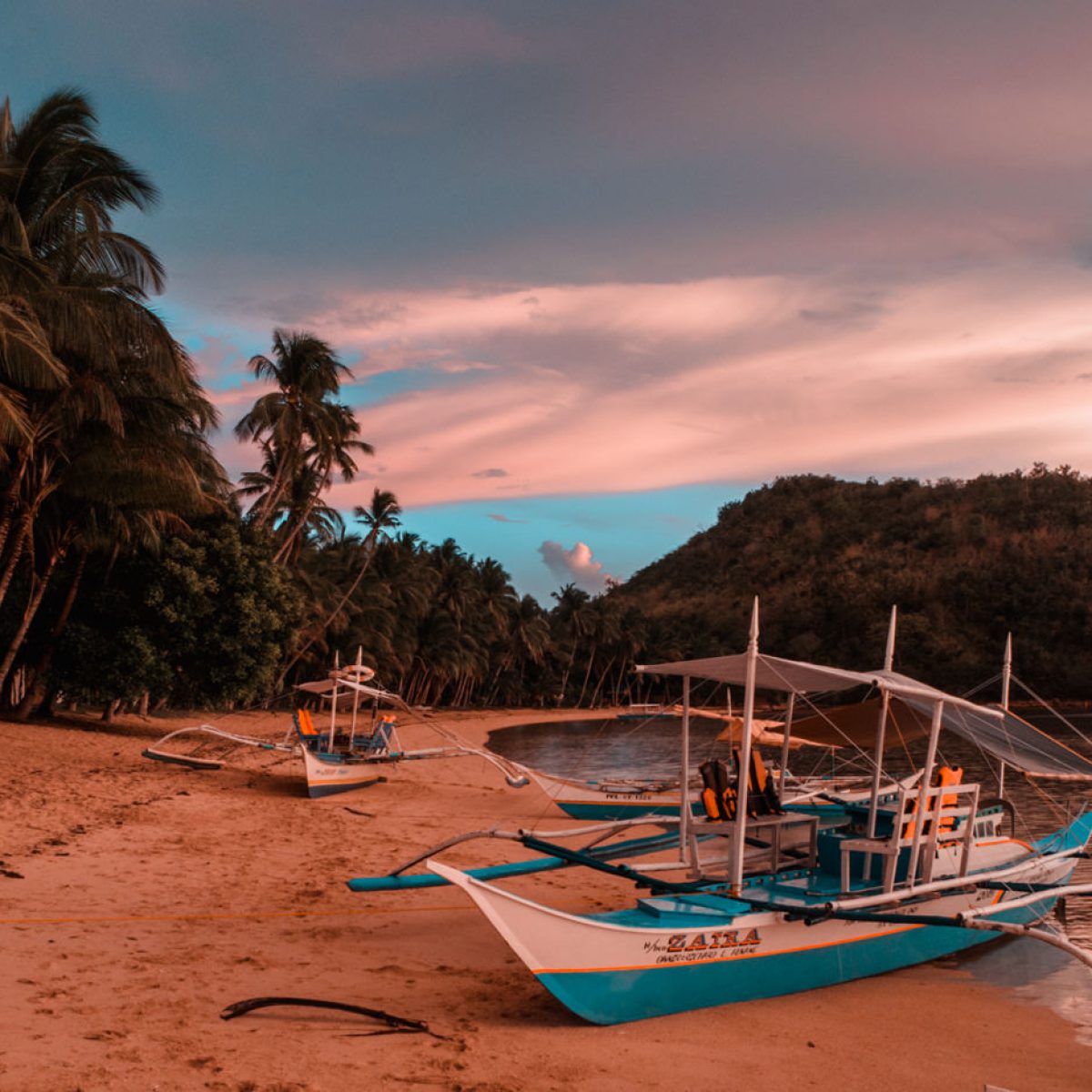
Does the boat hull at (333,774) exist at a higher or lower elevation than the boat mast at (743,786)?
lower

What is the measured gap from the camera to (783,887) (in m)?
9.86

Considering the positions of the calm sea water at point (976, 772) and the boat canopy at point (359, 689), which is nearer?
the calm sea water at point (976, 772)

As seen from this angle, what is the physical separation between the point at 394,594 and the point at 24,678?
2833 cm

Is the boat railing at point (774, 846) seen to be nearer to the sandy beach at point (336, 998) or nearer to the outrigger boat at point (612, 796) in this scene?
the sandy beach at point (336, 998)

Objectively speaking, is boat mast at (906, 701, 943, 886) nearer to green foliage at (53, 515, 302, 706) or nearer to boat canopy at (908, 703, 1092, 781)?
boat canopy at (908, 703, 1092, 781)

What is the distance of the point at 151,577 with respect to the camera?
28891 mm

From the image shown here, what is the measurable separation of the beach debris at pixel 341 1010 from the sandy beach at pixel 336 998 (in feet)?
0.24

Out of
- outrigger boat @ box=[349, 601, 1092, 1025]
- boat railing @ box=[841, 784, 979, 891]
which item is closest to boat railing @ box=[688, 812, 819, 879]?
outrigger boat @ box=[349, 601, 1092, 1025]

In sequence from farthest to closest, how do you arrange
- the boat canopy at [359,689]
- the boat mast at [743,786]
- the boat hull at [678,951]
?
the boat canopy at [359,689], the boat mast at [743,786], the boat hull at [678,951]

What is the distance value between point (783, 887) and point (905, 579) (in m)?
97.7

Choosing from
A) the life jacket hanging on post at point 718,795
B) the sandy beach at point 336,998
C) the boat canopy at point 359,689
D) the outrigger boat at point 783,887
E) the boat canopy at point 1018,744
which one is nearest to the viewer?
the sandy beach at point 336,998

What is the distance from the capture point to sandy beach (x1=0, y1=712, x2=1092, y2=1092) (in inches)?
254

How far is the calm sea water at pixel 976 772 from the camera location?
10.7m

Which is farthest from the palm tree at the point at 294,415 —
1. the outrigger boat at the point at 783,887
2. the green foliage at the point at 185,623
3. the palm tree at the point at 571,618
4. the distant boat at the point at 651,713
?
the palm tree at the point at 571,618
